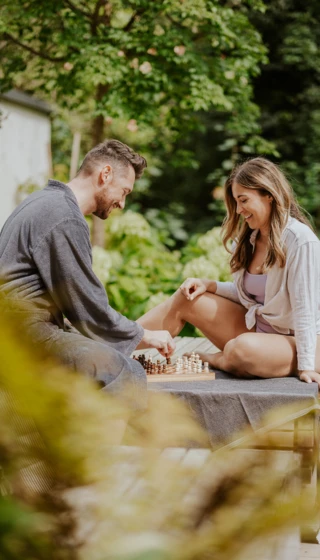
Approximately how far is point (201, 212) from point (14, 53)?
5.65 m

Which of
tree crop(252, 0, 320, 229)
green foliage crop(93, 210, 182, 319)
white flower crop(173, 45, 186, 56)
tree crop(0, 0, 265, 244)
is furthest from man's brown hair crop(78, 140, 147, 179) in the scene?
tree crop(252, 0, 320, 229)

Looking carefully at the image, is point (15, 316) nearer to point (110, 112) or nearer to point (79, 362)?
point (79, 362)

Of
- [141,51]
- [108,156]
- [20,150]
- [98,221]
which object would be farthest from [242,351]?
[20,150]

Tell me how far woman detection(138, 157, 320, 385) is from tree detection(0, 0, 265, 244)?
2.78 metres

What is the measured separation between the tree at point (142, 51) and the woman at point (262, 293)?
2.78 meters

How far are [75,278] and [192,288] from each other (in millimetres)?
1134

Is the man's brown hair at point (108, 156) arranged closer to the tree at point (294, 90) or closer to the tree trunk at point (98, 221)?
the tree trunk at point (98, 221)

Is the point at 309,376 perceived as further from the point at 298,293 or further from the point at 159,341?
the point at 159,341

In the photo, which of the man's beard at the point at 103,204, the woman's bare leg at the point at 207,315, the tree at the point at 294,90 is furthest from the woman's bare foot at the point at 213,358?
the tree at the point at 294,90

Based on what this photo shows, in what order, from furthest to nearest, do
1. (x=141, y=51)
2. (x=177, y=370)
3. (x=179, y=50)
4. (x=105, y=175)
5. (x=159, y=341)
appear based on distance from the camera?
(x=141, y=51)
(x=179, y=50)
(x=177, y=370)
(x=159, y=341)
(x=105, y=175)

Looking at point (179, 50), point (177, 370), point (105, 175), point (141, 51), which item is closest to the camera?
point (105, 175)

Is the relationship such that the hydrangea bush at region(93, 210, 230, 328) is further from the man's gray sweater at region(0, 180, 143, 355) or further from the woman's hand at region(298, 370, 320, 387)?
the man's gray sweater at region(0, 180, 143, 355)

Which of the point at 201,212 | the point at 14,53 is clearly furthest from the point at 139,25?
the point at 201,212

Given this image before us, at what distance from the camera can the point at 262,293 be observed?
3.44m
